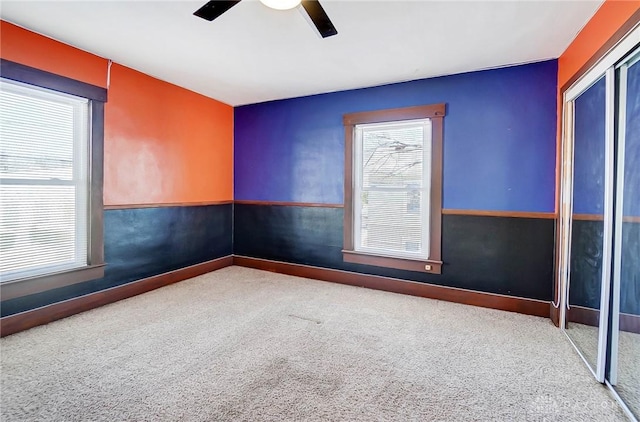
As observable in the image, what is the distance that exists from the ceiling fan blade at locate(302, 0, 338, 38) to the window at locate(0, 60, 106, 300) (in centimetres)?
245

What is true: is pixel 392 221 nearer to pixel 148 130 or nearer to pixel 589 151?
pixel 589 151

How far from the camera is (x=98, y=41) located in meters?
2.82

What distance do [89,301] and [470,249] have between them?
399 centimetres

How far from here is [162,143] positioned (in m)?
3.85

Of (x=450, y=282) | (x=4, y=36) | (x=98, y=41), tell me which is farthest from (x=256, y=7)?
(x=450, y=282)

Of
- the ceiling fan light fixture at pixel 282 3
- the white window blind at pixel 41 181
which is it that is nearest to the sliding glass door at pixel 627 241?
the ceiling fan light fixture at pixel 282 3

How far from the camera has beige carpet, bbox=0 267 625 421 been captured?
175 centimetres

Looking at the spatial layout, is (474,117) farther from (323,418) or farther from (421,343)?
(323,418)

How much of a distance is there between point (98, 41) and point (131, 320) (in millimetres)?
2530

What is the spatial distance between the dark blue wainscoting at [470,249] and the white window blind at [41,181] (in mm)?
2398

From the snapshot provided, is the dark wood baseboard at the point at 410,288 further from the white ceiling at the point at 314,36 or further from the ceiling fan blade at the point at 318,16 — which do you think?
the ceiling fan blade at the point at 318,16

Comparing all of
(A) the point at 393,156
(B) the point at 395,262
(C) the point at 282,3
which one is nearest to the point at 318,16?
(C) the point at 282,3

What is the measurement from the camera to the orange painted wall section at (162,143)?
336cm

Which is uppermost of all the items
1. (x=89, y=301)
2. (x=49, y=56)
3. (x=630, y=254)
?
(x=49, y=56)
